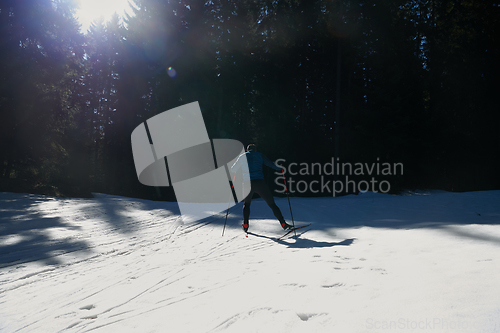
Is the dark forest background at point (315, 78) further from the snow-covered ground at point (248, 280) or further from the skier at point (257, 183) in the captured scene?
the snow-covered ground at point (248, 280)

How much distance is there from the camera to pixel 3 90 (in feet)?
58.9

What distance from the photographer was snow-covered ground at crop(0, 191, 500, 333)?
2289 mm

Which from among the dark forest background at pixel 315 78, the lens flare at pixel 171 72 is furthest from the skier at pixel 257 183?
the lens flare at pixel 171 72

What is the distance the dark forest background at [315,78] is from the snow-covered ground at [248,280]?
16933mm

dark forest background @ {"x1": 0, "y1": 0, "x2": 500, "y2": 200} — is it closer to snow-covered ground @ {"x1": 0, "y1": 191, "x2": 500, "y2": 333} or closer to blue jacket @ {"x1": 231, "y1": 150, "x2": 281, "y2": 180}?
blue jacket @ {"x1": 231, "y1": 150, "x2": 281, "y2": 180}

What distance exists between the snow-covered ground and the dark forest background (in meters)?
16.9

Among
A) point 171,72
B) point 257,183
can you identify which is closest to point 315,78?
point 171,72

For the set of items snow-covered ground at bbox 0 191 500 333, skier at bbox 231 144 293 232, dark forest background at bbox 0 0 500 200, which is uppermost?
dark forest background at bbox 0 0 500 200

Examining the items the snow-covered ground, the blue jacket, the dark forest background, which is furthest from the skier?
the dark forest background

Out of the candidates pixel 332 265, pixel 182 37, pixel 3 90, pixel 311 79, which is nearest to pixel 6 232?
pixel 332 265

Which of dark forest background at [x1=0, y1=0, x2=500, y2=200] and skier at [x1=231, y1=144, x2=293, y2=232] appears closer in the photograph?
skier at [x1=231, y1=144, x2=293, y2=232]

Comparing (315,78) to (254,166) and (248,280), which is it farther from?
(248,280)

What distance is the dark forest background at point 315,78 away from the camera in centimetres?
2214

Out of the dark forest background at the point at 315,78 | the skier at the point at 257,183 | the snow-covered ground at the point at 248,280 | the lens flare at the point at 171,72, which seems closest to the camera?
the snow-covered ground at the point at 248,280
